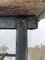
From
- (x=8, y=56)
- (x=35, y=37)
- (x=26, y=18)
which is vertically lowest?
(x=8, y=56)

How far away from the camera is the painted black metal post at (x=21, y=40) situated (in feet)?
6.54

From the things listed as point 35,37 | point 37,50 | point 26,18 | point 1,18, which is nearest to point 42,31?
point 35,37

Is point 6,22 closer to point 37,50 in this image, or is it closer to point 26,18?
point 26,18

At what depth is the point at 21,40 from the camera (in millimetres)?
2012

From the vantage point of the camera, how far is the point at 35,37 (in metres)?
2.45

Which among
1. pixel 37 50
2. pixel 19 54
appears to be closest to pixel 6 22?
pixel 19 54

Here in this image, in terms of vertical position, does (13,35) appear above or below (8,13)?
below

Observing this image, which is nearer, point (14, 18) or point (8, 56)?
point (14, 18)

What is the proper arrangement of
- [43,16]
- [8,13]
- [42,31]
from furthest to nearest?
1. [42,31]
2. [43,16]
3. [8,13]

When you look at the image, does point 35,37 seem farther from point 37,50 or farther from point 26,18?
point 26,18

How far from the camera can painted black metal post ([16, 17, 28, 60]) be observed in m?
1.99

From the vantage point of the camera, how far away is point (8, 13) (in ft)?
6.41

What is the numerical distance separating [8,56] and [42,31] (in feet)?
1.75

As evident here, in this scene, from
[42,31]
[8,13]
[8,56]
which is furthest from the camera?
[42,31]
